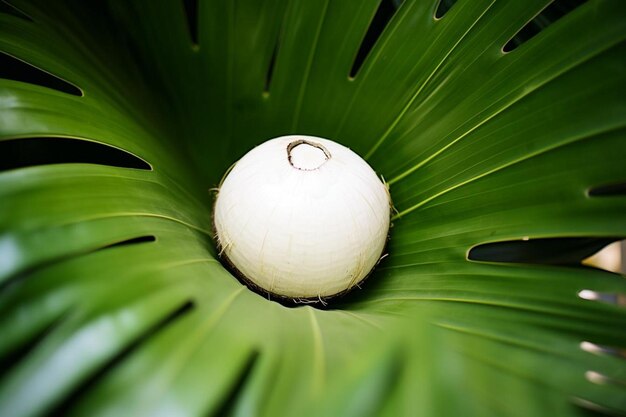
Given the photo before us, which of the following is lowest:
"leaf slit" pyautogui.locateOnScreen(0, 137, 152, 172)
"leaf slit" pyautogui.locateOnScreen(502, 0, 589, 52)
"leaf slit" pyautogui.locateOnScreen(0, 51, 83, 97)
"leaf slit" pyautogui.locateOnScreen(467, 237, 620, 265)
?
"leaf slit" pyautogui.locateOnScreen(0, 137, 152, 172)

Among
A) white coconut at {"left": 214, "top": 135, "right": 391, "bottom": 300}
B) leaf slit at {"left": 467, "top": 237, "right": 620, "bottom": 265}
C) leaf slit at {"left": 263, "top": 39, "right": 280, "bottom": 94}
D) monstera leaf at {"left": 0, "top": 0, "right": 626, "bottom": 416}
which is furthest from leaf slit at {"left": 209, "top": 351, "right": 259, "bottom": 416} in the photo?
leaf slit at {"left": 263, "top": 39, "right": 280, "bottom": 94}

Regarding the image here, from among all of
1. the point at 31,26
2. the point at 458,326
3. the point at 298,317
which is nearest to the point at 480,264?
the point at 458,326

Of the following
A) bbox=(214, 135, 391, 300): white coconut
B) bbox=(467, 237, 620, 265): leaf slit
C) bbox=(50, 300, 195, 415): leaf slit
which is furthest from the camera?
bbox=(467, 237, 620, 265): leaf slit

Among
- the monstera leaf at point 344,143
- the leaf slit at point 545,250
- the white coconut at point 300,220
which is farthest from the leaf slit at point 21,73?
the leaf slit at point 545,250

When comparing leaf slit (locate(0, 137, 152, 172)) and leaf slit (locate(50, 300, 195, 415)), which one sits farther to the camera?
leaf slit (locate(0, 137, 152, 172))

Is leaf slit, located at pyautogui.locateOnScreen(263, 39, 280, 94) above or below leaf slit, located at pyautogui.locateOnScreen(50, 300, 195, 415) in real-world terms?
above

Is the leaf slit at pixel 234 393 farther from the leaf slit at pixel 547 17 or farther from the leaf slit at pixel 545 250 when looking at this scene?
the leaf slit at pixel 547 17

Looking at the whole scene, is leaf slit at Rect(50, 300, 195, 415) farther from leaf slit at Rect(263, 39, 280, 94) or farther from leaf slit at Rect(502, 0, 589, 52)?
leaf slit at Rect(502, 0, 589, 52)
